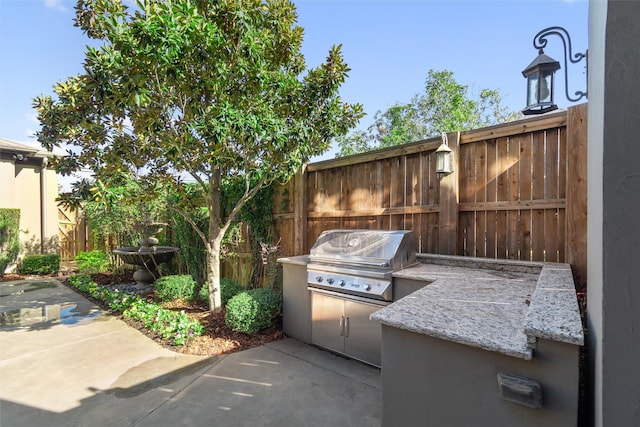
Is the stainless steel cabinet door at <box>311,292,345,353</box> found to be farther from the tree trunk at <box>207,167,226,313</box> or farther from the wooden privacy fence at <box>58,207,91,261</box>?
the wooden privacy fence at <box>58,207,91,261</box>

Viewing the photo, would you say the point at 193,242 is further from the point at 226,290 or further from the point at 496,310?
the point at 496,310

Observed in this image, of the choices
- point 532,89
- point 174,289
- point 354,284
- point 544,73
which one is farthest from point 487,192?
point 174,289

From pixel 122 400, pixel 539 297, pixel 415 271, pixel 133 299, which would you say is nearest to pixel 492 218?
pixel 415 271

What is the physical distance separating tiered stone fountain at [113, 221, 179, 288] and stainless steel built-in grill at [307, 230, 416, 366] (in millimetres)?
4457

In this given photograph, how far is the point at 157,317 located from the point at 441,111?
12.1m

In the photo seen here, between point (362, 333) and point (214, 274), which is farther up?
point (214, 274)

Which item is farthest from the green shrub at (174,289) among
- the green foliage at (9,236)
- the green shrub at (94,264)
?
the green foliage at (9,236)

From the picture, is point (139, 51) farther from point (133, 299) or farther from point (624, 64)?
point (133, 299)

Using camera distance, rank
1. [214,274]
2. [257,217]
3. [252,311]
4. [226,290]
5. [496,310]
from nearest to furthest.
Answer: [496,310]
[252,311]
[214,274]
[226,290]
[257,217]

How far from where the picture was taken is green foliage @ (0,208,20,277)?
26.9 ft

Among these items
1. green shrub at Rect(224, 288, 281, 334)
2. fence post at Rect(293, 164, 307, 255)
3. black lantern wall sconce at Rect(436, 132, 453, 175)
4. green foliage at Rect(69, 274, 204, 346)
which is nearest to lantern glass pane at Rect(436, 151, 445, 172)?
black lantern wall sconce at Rect(436, 132, 453, 175)

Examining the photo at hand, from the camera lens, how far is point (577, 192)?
8.49 ft

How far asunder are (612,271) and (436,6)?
15.9ft

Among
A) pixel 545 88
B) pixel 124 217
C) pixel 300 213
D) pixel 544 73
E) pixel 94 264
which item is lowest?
pixel 94 264
